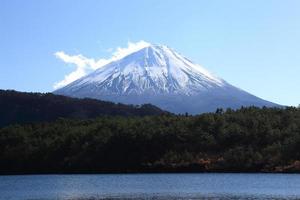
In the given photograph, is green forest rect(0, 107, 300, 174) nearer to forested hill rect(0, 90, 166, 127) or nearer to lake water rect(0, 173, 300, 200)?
lake water rect(0, 173, 300, 200)

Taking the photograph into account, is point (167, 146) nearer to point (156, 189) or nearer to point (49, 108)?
point (156, 189)

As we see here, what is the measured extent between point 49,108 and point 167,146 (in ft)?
229

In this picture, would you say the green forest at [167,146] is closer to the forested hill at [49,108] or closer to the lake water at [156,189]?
the lake water at [156,189]

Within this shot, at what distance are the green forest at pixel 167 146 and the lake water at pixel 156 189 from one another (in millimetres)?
17453

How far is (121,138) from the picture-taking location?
90.4 m

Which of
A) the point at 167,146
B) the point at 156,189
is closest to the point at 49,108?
the point at 167,146

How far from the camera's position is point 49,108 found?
153 m

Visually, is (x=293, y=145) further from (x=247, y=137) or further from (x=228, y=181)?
(x=228, y=181)

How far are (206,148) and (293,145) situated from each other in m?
13.0

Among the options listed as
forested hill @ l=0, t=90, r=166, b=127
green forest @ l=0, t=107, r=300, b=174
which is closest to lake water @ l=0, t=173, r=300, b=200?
green forest @ l=0, t=107, r=300, b=174

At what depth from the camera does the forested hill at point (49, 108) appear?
149m

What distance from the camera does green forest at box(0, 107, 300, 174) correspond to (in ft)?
263

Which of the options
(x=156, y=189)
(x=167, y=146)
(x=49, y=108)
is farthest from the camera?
(x=49, y=108)

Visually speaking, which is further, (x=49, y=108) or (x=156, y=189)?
(x=49, y=108)
